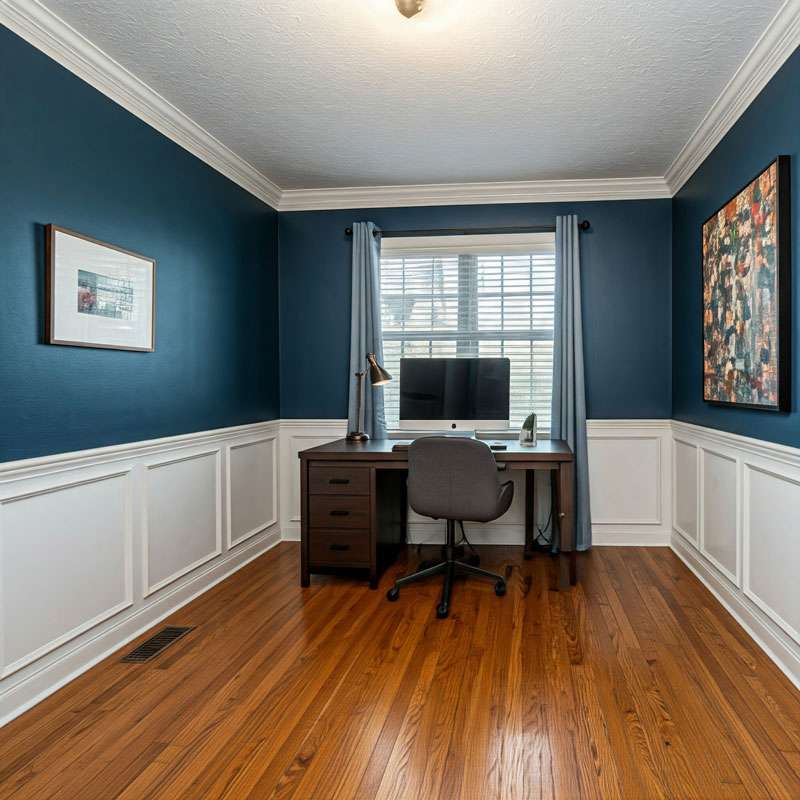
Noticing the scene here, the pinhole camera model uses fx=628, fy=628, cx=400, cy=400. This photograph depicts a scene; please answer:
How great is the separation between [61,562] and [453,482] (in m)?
1.75

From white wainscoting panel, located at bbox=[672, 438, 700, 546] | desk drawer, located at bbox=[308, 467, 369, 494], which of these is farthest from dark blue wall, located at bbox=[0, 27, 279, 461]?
white wainscoting panel, located at bbox=[672, 438, 700, 546]

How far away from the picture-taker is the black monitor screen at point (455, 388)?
12.9 feet

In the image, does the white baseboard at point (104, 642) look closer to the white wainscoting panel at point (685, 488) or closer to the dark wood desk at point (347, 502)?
the dark wood desk at point (347, 502)

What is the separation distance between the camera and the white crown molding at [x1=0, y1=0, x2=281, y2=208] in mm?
2174

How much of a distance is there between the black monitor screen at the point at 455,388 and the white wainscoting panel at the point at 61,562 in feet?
5.94

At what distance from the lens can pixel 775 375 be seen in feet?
8.17

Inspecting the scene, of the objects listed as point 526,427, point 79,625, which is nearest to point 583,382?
point 526,427

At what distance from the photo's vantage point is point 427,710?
2.13 meters

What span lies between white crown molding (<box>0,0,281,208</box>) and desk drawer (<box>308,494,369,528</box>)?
6.53 ft

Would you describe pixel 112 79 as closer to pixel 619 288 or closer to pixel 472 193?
pixel 472 193

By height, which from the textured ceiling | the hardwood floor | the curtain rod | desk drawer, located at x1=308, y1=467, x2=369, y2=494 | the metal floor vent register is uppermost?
the textured ceiling

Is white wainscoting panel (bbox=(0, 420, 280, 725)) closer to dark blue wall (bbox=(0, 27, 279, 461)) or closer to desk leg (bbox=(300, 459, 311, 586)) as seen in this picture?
dark blue wall (bbox=(0, 27, 279, 461))

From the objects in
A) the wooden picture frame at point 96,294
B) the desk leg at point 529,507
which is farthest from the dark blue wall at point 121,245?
the desk leg at point 529,507

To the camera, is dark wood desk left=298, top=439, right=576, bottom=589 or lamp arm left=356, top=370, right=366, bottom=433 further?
lamp arm left=356, top=370, right=366, bottom=433
